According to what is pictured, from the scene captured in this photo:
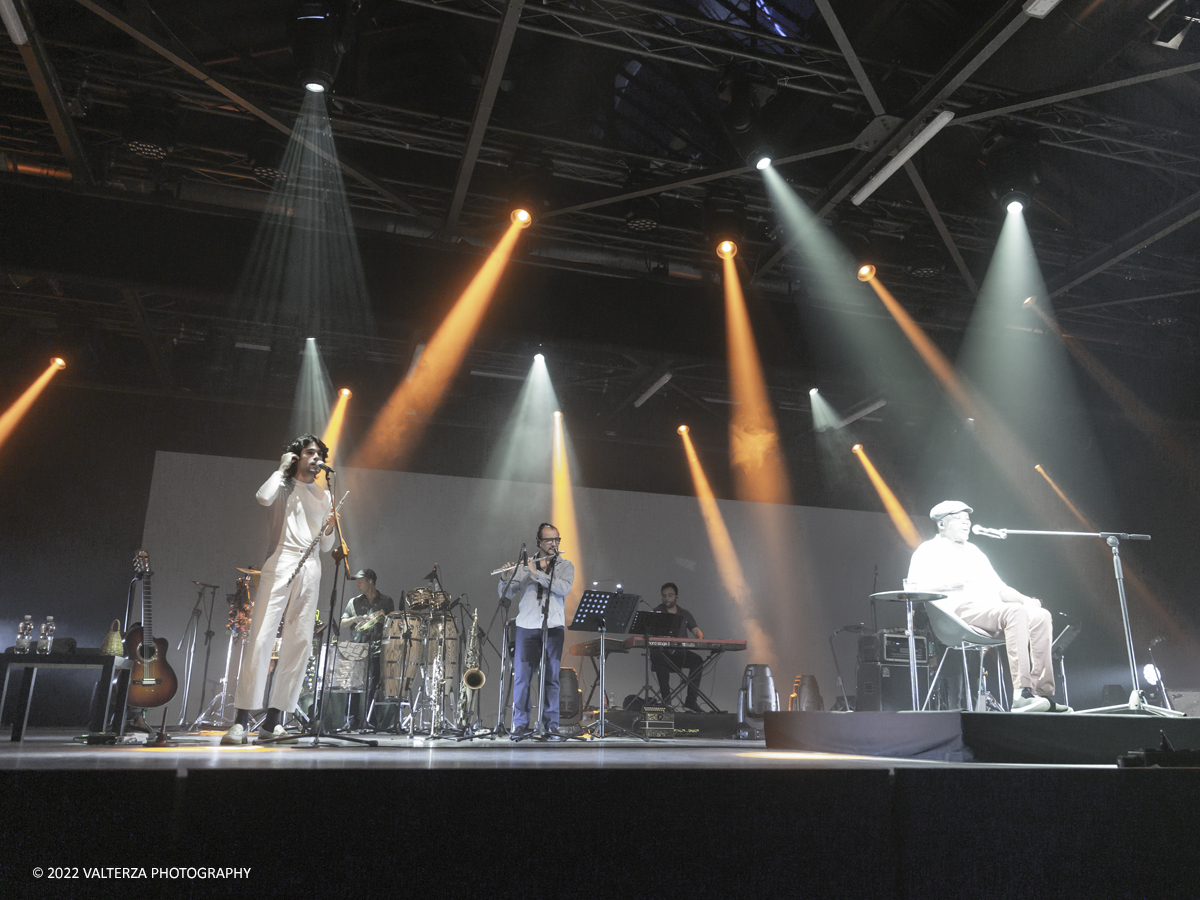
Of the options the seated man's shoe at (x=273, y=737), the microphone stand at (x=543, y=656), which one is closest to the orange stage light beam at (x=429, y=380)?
the microphone stand at (x=543, y=656)

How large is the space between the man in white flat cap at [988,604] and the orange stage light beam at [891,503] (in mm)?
7353

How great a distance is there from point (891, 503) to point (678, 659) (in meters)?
4.55

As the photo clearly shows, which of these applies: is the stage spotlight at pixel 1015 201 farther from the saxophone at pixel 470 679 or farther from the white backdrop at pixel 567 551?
the white backdrop at pixel 567 551

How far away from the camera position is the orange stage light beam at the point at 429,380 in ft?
25.5

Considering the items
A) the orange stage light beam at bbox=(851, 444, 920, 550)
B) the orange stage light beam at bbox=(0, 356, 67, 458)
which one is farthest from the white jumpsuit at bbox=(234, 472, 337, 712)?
the orange stage light beam at bbox=(851, 444, 920, 550)

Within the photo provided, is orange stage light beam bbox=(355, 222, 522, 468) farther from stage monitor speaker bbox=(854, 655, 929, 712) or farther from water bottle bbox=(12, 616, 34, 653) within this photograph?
stage monitor speaker bbox=(854, 655, 929, 712)

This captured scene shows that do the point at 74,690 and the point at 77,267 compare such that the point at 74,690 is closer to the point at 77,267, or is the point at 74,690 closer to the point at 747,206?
the point at 77,267

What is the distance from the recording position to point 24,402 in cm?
982

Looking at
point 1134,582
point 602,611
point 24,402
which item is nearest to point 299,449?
point 602,611

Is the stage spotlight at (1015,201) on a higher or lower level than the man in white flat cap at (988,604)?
higher

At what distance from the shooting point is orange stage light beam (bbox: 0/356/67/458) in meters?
9.74
